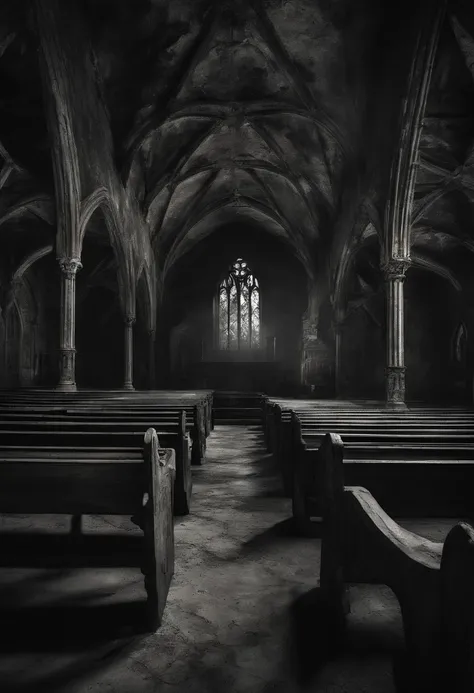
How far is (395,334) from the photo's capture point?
1175cm

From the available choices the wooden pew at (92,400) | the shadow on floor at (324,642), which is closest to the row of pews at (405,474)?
the shadow on floor at (324,642)

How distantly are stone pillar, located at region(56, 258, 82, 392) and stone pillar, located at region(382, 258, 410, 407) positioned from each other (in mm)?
7501

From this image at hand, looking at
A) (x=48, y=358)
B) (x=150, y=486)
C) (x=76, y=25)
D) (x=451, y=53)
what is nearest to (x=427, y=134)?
(x=451, y=53)

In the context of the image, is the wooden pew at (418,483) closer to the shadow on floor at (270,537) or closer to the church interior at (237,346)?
the church interior at (237,346)

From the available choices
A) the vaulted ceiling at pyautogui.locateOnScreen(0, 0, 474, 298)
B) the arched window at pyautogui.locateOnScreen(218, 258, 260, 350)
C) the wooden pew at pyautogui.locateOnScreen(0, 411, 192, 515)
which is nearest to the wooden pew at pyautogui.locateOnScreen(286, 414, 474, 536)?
the wooden pew at pyautogui.locateOnScreen(0, 411, 192, 515)

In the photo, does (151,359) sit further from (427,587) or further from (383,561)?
(427,587)

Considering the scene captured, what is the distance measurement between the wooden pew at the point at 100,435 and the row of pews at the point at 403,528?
3.64 feet

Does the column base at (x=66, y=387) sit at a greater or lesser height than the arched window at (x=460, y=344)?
lesser

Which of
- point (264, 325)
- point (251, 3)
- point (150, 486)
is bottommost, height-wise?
point (150, 486)

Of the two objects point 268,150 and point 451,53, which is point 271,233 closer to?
point 268,150

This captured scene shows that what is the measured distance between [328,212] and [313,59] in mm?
6791

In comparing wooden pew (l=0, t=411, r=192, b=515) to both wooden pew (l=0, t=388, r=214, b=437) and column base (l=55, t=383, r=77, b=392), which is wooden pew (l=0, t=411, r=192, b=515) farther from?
column base (l=55, t=383, r=77, b=392)

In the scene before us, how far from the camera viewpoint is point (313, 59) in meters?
13.0

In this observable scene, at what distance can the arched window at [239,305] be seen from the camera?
83.3ft
